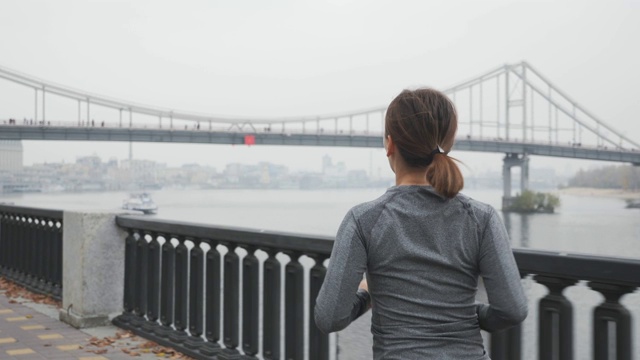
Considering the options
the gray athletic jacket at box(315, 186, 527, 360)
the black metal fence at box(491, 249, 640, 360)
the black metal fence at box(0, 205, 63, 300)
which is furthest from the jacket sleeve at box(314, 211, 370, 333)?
the black metal fence at box(0, 205, 63, 300)

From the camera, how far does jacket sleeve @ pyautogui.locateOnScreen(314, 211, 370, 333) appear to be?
1740mm

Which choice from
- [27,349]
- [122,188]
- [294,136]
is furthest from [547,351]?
[294,136]

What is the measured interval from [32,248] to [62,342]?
8.60 ft

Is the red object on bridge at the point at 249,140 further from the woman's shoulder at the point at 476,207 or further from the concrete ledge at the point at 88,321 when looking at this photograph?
the woman's shoulder at the point at 476,207

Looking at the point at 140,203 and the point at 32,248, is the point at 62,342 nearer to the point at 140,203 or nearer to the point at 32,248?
the point at 32,248

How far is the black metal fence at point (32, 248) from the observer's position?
6805 mm

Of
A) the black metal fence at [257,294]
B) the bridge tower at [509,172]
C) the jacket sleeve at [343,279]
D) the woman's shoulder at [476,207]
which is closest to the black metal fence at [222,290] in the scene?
the black metal fence at [257,294]

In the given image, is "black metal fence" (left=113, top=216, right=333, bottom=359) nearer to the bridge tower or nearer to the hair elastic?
the hair elastic

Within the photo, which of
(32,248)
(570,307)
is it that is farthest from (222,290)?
(32,248)

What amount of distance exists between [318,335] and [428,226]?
201 cm

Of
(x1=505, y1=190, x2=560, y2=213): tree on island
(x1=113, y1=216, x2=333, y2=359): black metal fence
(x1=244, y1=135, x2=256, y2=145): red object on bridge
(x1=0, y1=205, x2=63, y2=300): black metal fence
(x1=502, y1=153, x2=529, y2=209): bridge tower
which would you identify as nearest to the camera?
(x1=113, y1=216, x2=333, y2=359): black metal fence

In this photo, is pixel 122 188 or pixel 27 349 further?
pixel 122 188

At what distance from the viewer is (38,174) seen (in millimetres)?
16125

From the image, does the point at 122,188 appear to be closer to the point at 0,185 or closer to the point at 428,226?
the point at 0,185
